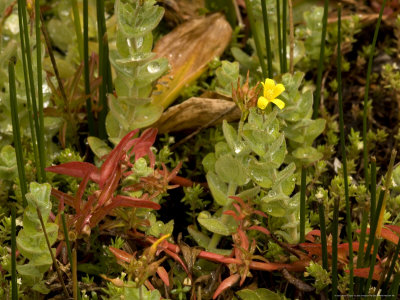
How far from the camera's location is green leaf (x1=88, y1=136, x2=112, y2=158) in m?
1.56

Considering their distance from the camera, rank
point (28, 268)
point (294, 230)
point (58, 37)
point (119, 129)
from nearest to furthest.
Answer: point (28, 268) < point (294, 230) < point (119, 129) < point (58, 37)

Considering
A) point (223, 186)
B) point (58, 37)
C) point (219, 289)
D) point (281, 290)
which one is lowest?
point (281, 290)

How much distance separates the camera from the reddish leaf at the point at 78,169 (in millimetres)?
1392

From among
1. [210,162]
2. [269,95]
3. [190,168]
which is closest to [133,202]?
[210,162]

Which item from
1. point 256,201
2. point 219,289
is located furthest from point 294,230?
point 219,289

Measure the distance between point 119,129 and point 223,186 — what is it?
33 cm

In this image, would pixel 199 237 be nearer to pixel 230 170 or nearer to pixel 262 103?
pixel 230 170

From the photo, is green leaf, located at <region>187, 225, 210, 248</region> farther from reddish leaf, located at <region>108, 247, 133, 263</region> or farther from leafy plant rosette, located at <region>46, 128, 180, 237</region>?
reddish leaf, located at <region>108, 247, 133, 263</region>

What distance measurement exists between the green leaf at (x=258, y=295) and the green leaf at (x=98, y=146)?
505 millimetres

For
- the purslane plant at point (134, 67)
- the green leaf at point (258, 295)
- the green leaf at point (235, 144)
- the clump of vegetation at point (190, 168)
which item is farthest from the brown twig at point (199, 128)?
the green leaf at point (258, 295)

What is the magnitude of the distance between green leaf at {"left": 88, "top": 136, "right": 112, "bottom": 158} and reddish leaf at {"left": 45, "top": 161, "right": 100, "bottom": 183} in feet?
0.48

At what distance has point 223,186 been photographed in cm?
146

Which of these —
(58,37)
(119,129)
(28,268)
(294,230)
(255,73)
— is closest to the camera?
(28,268)

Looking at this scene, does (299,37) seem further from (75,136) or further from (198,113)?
(75,136)
